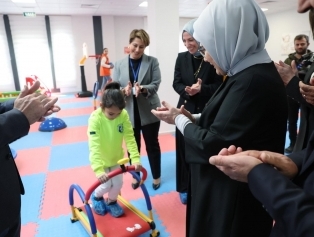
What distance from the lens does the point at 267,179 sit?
0.75 meters

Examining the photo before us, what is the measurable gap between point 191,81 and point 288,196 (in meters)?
1.86

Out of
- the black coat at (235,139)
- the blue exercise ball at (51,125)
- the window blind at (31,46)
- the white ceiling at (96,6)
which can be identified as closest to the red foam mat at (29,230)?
the black coat at (235,139)

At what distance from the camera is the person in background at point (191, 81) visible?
225 cm

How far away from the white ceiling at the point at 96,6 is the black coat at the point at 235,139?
7.53m

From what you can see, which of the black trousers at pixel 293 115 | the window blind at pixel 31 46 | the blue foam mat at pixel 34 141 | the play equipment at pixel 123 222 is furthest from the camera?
the window blind at pixel 31 46

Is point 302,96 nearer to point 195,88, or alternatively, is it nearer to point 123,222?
point 195,88

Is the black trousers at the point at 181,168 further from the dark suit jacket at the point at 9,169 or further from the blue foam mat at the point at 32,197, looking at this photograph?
the dark suit jacket at the point at 9,169

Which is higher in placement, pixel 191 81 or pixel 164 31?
pixel 164 31

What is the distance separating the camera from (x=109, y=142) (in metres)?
2.16

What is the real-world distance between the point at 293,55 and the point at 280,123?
12.6 feet

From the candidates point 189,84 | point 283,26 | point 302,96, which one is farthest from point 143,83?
point 283,26

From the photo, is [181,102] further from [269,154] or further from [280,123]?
[269,154]

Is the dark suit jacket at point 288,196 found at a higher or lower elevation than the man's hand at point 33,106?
lower

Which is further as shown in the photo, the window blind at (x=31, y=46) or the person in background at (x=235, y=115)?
the window blind at (x=31, y=46)
